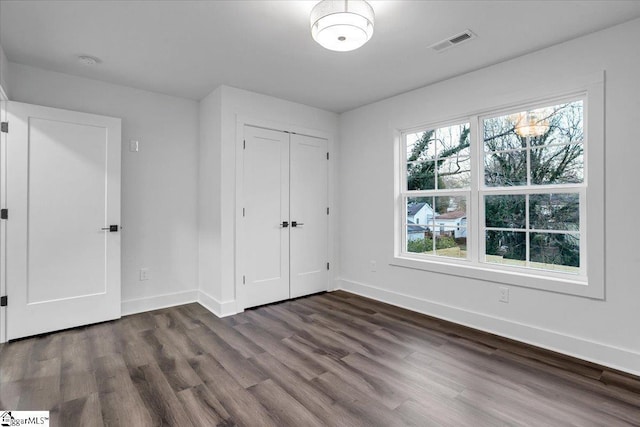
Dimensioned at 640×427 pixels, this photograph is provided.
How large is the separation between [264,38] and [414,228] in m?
2.61

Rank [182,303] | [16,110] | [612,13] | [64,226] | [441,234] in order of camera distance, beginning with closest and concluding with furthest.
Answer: [612,13] < [16,110] < [64,226] < [441,234] < [182,303]

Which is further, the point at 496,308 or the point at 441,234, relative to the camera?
the point at 441,234

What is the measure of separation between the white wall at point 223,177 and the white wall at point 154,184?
17cm

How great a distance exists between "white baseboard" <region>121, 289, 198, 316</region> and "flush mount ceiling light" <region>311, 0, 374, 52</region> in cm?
330

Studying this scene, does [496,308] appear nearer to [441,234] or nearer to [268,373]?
[441,234]

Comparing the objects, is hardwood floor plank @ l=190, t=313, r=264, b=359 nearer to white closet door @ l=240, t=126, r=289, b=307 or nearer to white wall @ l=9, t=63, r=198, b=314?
white closet door @ l=240, t=126, r=289, b=307

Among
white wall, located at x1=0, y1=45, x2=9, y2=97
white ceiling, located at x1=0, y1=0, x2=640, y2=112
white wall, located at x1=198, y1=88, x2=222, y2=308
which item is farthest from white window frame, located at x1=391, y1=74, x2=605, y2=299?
white wall, located at x1=0, y1=45, x2=9, y2=97

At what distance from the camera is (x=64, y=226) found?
321cm

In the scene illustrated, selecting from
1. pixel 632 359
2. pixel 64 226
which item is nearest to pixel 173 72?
pixel 64 226

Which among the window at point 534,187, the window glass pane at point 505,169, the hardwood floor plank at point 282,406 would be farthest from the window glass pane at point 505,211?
the hardwood floor plank at point 282,406

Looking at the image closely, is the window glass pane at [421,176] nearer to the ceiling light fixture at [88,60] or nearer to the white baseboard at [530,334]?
the white baseboard at [530,334]

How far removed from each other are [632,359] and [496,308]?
0.96 meters

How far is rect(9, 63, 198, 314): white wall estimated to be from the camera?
140 inches

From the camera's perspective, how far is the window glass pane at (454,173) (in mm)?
3477
